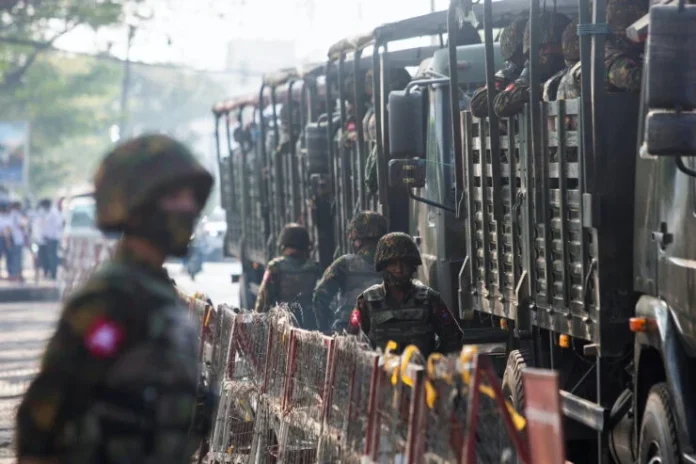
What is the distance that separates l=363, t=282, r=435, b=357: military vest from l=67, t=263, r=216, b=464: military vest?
5089 mm

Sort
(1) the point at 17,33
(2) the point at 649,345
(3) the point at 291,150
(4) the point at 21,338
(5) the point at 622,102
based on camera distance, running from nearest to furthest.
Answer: (2) the point at 649,345, (5) the point at 622,102, (3) the point at 291,150, (4) the point at 21,338, (1) the point at 17,33

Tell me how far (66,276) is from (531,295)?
23607mm

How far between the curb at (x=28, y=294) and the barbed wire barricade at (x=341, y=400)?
21.8 m

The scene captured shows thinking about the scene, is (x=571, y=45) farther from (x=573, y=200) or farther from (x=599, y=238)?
(x=599, y=238)

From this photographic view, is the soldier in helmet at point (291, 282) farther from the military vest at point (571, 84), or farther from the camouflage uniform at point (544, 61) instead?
the military vest at point (571, 84)

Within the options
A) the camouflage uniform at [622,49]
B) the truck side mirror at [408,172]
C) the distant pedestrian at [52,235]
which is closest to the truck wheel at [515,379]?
the truck side mirror at [408,172]

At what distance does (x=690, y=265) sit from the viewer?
724cm

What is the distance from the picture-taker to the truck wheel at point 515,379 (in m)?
9.89

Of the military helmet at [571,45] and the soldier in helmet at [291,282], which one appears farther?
the soldier in helmet at [291,282]

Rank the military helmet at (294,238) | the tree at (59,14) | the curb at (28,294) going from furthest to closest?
the tree at (59,14) → the curb at (28,294) → the military helmet at (294,238)

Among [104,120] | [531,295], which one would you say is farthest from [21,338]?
[104,120]

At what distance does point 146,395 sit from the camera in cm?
397

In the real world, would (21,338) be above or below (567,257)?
below

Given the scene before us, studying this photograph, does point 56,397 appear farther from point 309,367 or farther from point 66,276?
point 66,276
